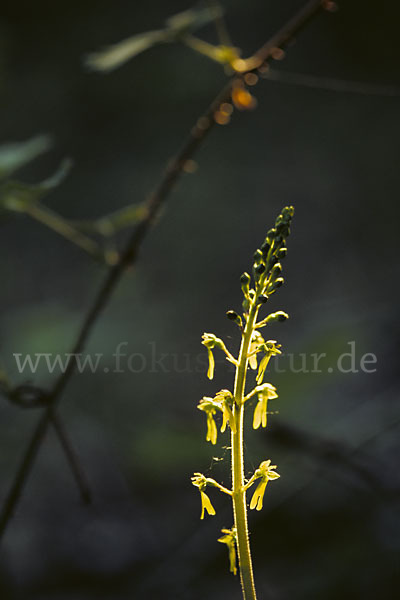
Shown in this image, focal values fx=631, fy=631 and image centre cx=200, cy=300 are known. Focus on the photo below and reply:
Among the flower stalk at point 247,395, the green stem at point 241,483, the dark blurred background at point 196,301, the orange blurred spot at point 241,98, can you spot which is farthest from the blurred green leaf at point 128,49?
the dark blurred background at point 196,301

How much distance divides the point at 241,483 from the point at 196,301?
5.34 metres

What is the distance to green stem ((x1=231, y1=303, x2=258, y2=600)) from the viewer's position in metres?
0.79

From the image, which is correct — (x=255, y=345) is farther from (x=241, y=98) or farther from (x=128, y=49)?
(x=128, y=49)

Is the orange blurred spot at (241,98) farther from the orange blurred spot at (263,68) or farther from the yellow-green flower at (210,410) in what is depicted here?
the yellow-green flower at (210,410)

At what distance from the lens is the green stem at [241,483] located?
792mm

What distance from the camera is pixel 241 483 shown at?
0.81 m

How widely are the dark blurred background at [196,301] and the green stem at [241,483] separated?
1.32 meters

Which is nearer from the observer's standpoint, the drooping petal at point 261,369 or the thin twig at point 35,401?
the drooping petal at point 261,369

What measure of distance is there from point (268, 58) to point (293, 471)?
1.66 meters

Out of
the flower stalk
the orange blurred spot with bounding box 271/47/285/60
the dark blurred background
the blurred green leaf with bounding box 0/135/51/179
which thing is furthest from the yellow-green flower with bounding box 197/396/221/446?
Result: the dark blurred background

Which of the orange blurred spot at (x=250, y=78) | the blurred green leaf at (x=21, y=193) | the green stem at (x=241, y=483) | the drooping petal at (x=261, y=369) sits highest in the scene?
the orange blurred spot at (x=250, y=78)

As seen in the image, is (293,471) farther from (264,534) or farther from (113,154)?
(113,154)

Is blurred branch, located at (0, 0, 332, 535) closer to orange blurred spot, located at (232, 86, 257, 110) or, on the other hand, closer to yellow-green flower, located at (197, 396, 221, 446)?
orange blurred spot, located at (232, 86, 257, 110)

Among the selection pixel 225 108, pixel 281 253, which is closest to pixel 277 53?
pixel 225 108
